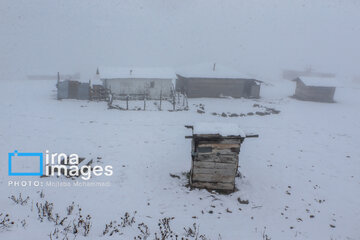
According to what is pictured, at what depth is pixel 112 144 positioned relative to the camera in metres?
14.1

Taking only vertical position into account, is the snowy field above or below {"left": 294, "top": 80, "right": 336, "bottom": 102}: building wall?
below

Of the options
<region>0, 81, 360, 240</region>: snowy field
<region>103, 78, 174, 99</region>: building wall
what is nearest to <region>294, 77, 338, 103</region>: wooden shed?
<region>0, 81, 360, 240</region>: snowy field

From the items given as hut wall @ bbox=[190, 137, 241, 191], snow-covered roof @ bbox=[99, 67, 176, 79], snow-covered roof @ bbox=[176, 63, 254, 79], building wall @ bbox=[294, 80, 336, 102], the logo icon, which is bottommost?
the logo icon

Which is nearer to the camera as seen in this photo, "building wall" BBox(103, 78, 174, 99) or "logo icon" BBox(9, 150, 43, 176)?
"logo icon" BBox(9, 150, 43, 176)

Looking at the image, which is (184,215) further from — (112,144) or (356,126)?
(356,126)

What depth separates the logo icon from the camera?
32.7 feet

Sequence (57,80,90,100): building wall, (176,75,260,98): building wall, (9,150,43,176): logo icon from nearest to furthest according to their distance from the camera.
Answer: (9,150,43,176): logo icon, (57,80,90,100): building wall, (176,75,260,98): building wall

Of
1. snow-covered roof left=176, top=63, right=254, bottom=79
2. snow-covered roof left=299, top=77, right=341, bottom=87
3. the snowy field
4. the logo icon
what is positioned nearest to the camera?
the snowy field

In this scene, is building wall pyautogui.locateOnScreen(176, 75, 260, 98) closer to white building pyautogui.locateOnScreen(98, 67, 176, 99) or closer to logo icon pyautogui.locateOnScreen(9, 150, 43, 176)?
white building pyautogui.locateOnScreen(98, 67, 176, 99)

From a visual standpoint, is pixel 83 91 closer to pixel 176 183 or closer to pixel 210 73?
pixel 210 73

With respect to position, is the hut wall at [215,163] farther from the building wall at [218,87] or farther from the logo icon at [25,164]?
the building wall at [218,87]

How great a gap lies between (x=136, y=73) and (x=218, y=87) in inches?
416

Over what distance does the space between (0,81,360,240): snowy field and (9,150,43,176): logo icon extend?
322 millimetres

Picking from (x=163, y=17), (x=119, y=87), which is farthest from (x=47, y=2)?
(x=119, y=87)
